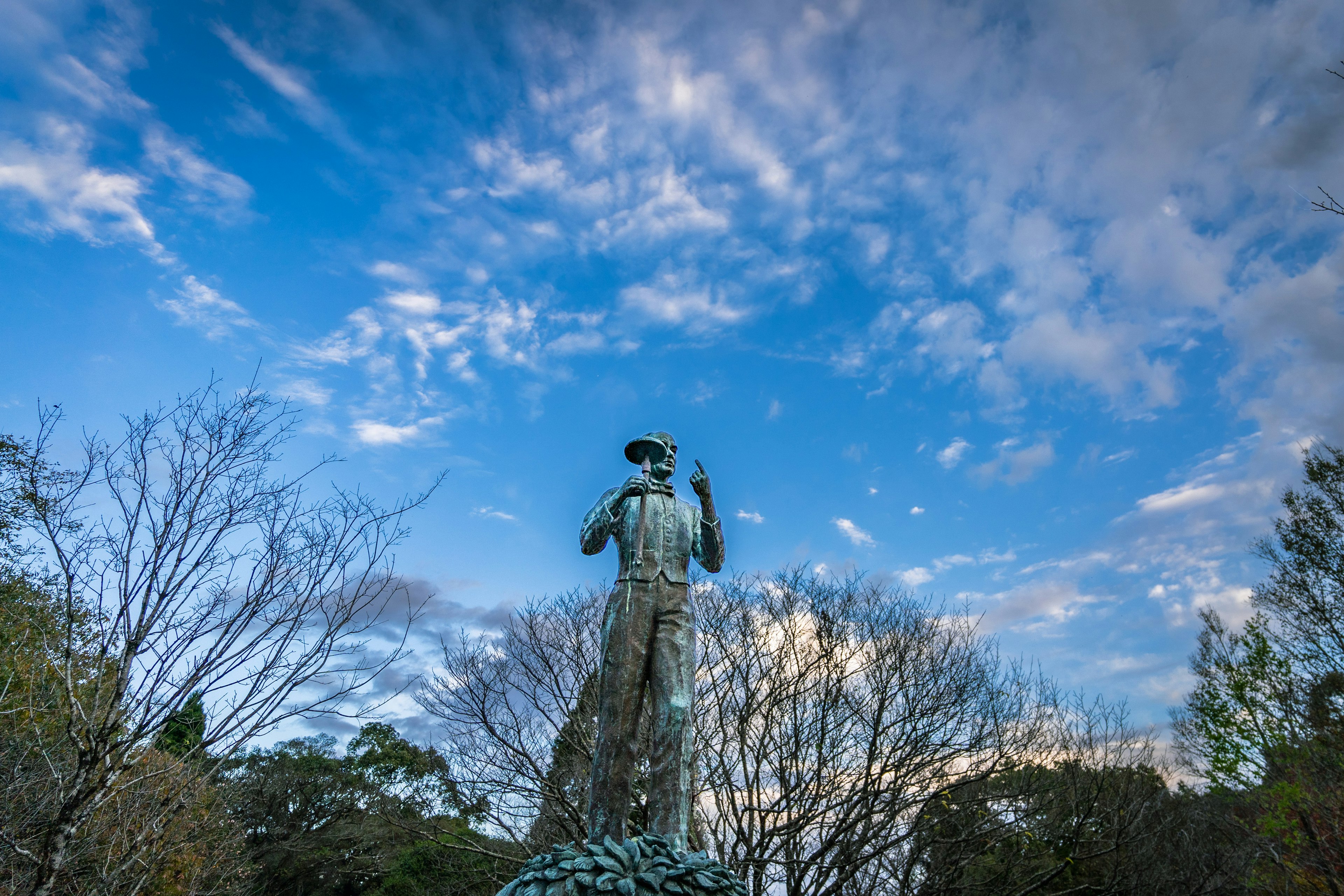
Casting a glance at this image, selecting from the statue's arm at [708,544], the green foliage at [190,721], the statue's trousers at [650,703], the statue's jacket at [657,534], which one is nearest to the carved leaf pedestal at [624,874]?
the statue's trousers at [650,703]

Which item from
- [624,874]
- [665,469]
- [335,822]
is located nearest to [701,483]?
[665,469]

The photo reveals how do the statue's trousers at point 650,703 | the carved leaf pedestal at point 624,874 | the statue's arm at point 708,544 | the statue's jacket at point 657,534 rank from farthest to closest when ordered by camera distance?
the statue's arm at point 708,544 → the statue's jacket at point 657,534 → the statue's trousers at point 650,703 → the carved leaf pedestal at point 624,874

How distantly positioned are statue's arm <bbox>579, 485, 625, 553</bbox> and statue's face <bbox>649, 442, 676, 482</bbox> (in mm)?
330

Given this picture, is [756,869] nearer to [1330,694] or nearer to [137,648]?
[137,648]

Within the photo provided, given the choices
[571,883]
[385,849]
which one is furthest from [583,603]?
[385,849]

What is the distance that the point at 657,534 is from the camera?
5.11 metres

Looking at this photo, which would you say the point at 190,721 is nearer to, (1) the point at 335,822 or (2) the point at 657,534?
(2) the point at 657,534

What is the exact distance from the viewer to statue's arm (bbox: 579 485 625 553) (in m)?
5.32

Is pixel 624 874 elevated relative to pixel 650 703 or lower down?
lower down

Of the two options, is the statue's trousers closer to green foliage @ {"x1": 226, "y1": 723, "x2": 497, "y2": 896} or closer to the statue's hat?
the statue's hat

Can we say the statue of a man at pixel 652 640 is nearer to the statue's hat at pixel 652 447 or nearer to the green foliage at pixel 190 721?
the statue's hat at pixel 652 447

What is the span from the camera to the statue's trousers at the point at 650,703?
433 cm

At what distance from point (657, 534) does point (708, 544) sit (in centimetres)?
59

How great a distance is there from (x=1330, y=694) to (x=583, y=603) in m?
18.1
